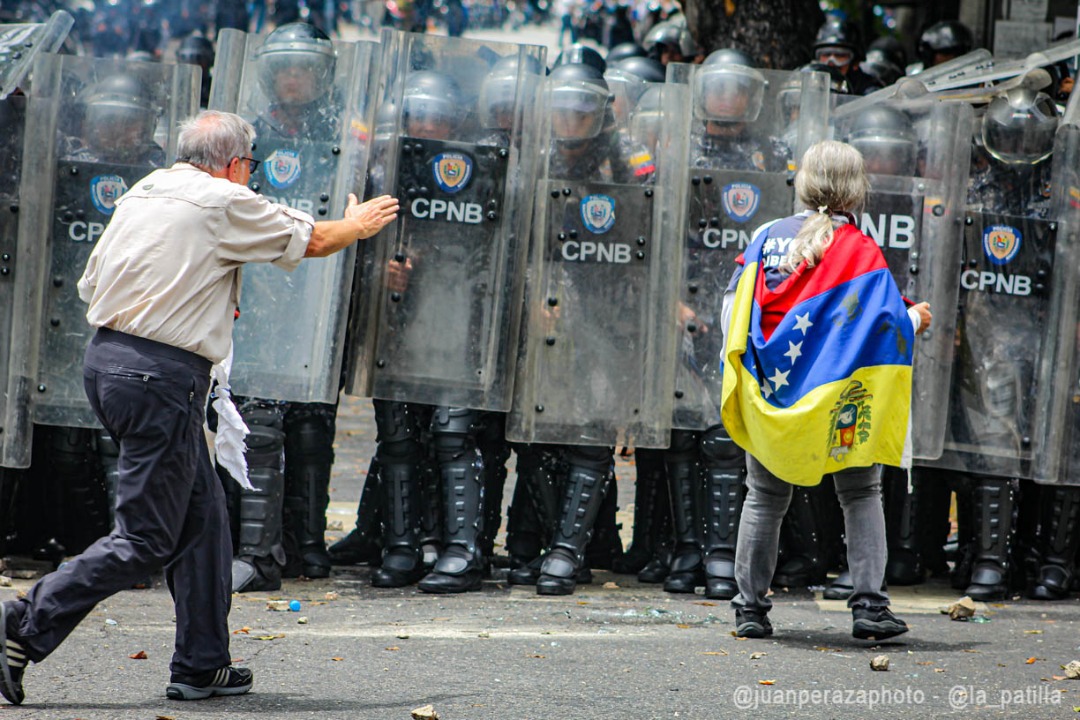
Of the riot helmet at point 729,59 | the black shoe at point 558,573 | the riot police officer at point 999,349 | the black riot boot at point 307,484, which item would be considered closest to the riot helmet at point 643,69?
the riot helmet at point 729,59

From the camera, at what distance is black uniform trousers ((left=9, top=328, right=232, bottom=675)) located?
3.84m

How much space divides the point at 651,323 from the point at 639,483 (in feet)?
2.74

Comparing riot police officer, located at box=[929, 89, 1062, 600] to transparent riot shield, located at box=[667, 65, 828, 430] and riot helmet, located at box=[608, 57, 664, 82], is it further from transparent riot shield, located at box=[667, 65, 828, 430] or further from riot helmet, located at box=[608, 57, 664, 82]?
riot helmet, located at box=[608, 57, 664, 82]

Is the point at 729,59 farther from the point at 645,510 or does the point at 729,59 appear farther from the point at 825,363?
the point at 645,510

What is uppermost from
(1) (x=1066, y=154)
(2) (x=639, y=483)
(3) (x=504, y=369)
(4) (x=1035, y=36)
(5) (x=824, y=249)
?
(4) (x=1035, y=36)

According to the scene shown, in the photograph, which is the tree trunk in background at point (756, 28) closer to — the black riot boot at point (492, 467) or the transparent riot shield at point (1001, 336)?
the transparent riot shield at point (1001, 336)

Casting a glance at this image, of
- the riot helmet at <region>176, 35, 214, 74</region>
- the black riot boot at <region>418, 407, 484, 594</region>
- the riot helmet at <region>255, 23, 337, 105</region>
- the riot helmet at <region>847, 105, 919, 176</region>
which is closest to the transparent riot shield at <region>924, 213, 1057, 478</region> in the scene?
the riot helmet at <region>847, 105, 919, 176</region>

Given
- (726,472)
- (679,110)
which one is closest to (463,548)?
(726,472)

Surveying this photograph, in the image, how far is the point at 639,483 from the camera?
650 centimetres

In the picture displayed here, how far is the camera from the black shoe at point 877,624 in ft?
16.3

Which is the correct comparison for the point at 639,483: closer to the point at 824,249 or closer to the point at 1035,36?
the point at 824,249

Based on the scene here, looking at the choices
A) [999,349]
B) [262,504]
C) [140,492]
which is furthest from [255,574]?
[999,349]

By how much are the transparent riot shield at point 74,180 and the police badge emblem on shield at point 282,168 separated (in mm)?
400

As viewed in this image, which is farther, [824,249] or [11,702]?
[824,249]
